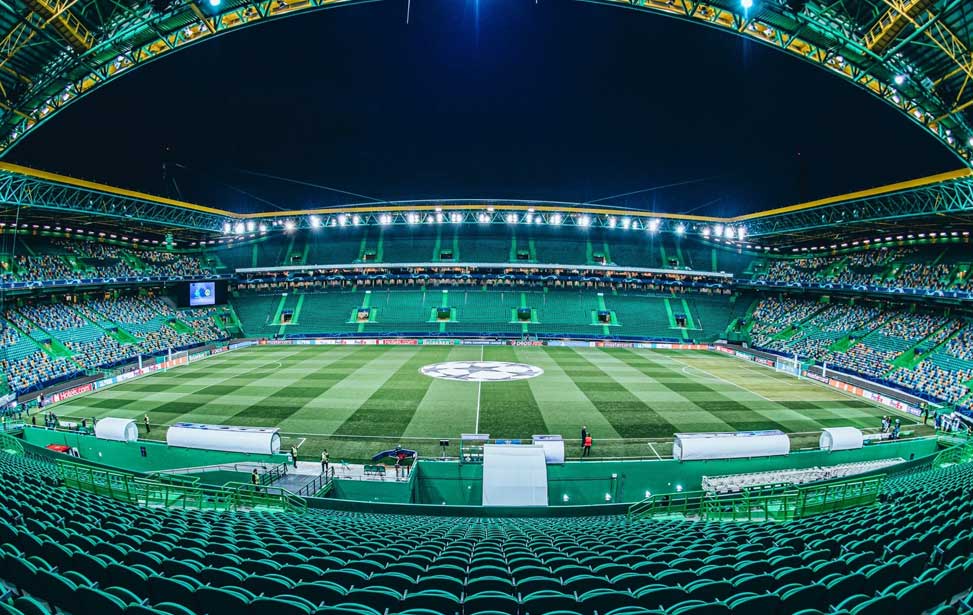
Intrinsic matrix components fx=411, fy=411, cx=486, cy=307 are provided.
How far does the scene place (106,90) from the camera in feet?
106

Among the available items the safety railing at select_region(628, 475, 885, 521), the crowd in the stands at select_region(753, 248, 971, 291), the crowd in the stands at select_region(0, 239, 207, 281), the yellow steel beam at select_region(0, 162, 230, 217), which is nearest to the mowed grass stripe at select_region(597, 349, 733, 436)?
the safety railing at select_region(628, 475, 885, 521)

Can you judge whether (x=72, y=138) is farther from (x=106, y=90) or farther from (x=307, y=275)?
(x=307, y=275)

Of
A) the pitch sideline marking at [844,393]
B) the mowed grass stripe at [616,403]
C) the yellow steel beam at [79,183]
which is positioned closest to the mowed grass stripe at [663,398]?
the mowed grass stripe at [616,403]

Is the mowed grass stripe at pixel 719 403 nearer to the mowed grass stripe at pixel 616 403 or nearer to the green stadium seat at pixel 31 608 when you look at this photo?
the mowed grass stripe at pixel 616 403

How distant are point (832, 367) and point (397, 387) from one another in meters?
41.2

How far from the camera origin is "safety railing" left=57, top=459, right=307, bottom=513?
13.7 meters

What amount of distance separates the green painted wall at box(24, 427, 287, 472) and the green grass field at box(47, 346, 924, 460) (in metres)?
2.62

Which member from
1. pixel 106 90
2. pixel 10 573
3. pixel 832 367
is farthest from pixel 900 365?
pixel 106 90

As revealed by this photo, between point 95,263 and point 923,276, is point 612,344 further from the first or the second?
point 95,263

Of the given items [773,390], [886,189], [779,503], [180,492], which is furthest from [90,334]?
[886,189]

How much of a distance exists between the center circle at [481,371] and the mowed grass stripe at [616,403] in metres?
4.16

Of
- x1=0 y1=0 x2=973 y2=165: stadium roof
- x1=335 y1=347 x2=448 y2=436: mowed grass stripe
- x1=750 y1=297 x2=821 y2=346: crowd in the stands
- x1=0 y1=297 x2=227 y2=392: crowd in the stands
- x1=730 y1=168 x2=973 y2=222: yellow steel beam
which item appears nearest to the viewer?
x1=0 y1=0 x2=973 y2=165: stadium roof

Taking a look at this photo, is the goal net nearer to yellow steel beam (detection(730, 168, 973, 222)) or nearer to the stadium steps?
yellow steel beam (detection(730, 168, 973, 222))

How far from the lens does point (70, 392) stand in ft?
105
